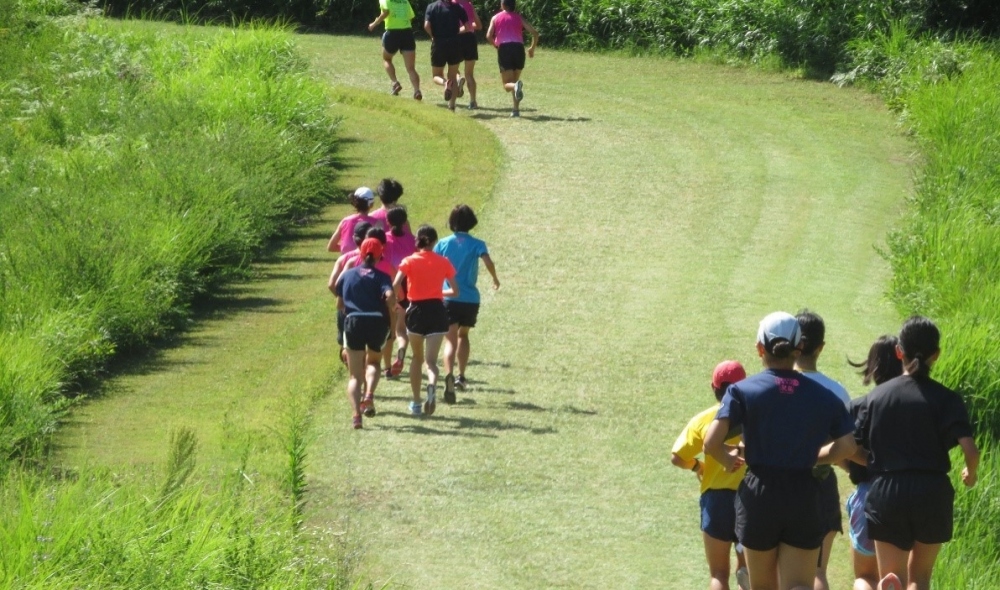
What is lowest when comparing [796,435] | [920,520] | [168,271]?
[168,271]

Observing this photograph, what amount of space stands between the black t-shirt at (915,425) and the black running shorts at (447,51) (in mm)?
14755

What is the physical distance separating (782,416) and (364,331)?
463 cm

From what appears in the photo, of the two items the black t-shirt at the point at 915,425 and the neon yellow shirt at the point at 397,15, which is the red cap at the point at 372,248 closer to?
the black t-shirt at the point at 915,425

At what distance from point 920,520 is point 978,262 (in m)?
7.43

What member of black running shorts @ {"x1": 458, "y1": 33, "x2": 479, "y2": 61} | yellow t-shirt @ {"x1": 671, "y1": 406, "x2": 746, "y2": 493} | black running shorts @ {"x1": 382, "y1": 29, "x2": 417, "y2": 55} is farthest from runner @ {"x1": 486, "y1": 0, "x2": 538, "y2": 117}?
yellow t-shirt @ {"x1": 671, "y1": 406, "x2": 746, "y2": 493}

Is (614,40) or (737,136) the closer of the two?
(737,136)

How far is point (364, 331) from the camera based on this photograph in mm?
10664

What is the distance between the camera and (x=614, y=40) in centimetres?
2839

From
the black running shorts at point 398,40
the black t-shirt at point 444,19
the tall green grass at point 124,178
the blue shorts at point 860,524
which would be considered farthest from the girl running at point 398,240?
the black running shorts at point 398,40

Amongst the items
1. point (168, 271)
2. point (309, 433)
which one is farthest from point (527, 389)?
point (168, 271)

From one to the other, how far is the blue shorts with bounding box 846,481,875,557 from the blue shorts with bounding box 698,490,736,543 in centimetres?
73

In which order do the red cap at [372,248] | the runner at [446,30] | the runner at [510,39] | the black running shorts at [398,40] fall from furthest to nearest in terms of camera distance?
1. the black running shorts at [398,40]
2. the runner at [446,30]
3. the runner at [510,39]
4. the red cap at [372,248]

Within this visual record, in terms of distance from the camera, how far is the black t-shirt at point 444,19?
843 inches

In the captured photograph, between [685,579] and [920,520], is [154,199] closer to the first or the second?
[685,579]
